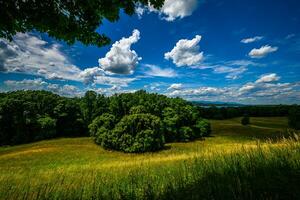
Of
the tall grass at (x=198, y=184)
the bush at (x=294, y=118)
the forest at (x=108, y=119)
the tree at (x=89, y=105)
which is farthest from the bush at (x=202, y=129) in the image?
the tall grass at (x=198, y=184)

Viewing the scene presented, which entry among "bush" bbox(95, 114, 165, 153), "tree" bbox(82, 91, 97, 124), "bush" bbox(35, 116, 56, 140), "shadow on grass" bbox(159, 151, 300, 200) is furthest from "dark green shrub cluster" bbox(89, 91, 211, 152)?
"shadow on grass" bbox(159, 151, 300, 200)

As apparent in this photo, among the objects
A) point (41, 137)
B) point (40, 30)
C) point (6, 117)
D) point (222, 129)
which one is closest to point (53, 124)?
point (41, 137)

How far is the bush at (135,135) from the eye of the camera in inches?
1833

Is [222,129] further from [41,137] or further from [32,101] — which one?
[32,101]

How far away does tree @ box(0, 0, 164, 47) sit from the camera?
489 centimetres

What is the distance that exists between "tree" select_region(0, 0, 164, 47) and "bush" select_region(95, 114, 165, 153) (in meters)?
41.8

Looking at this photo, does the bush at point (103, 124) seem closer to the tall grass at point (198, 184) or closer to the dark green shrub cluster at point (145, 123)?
the dark green shrub cluster at point (145, 123)

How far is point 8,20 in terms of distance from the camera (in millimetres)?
4996

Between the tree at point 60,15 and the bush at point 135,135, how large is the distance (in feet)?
137

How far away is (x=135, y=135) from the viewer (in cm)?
4862

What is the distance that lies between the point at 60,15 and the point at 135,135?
4459 centimetres

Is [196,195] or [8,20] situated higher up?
[8,20]

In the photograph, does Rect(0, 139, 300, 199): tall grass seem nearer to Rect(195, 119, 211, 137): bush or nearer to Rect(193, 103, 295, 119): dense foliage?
Rect(195, 119, 211, 137): bush

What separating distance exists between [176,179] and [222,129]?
73.9 m
